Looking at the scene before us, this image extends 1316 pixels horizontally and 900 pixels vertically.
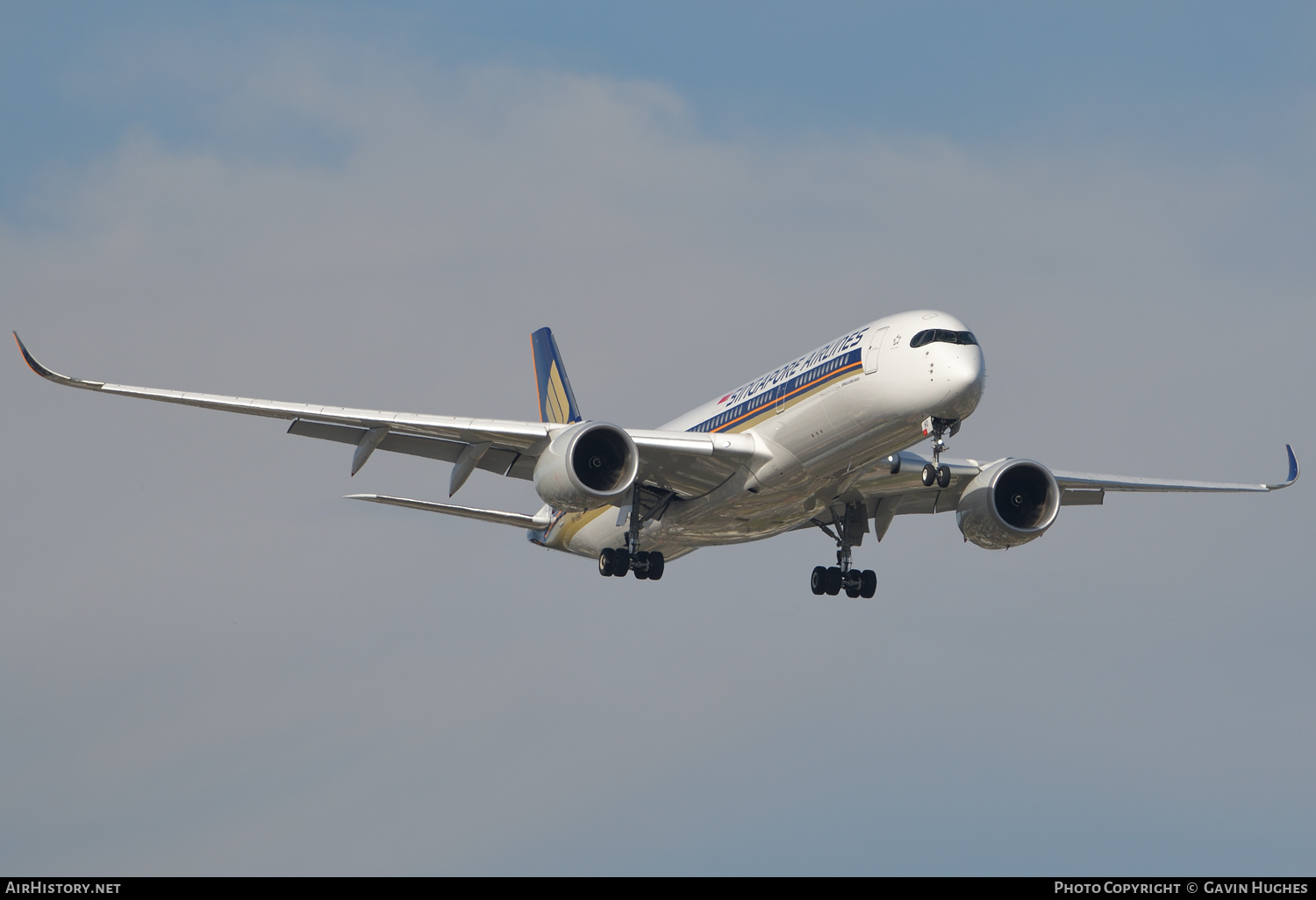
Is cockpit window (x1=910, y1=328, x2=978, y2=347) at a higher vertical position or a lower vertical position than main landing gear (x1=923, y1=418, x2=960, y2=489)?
higher

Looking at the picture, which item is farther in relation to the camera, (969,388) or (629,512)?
(629,512)

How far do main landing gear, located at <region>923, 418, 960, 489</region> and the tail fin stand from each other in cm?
1636

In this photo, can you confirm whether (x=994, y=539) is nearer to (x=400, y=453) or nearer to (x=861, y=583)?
(x=861, y=583)

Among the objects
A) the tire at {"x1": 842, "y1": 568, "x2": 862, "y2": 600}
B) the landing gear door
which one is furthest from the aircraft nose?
the tire at {"x1": 842, "y1": 568, "x2": 862, "y2": 600}

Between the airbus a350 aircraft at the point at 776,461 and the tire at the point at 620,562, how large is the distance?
0.13 feet

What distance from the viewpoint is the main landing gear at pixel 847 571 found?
39219mm

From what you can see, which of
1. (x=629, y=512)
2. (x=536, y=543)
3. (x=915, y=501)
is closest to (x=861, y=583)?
(x=915, y=501)

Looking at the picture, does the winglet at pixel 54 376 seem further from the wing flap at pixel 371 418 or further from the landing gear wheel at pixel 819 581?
the landing gear wheel at pixel 819 581

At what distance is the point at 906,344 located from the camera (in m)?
31.0

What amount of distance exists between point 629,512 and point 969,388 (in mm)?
10911

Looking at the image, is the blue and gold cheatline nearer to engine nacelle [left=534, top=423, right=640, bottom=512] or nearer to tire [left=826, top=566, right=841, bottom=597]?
engine nacelle [left=534, top=423, right=640, bottom=512]

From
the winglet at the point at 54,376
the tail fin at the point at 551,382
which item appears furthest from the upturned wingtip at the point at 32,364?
the tail fin at the point at 551,382

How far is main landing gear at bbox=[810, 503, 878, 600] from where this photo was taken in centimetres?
3922
